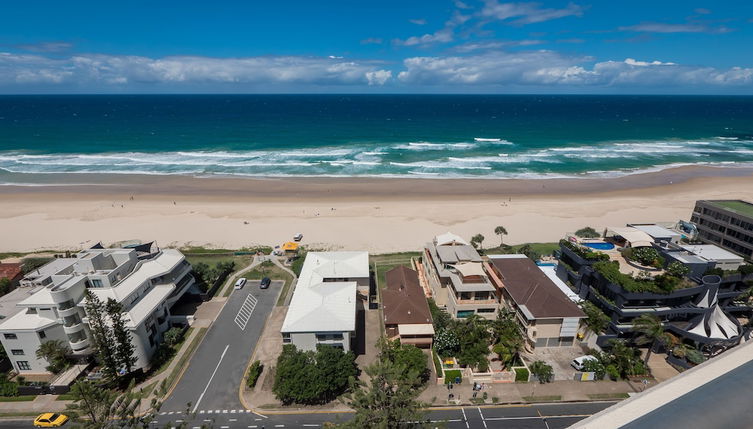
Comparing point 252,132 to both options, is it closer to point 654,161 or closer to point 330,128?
point 330,128

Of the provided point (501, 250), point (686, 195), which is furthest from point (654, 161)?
point (501, 250)

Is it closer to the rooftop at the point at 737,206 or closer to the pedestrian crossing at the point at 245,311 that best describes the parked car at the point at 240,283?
the pedestrian crossing at the point at 245,311

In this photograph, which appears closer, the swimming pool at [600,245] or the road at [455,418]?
the road at [455,418]

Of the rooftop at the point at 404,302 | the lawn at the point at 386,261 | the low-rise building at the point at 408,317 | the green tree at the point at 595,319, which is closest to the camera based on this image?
the green tree at the point at 595,319

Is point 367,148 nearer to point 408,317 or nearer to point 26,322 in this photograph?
point 408,317

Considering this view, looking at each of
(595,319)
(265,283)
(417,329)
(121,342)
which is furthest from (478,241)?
(121,342)

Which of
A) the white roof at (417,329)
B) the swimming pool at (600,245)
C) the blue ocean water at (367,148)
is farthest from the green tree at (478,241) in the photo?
the blue ocean water at (367,148)
